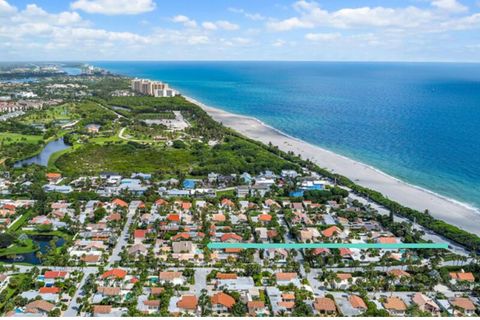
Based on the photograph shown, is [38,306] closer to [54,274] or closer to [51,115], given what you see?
[54,274]

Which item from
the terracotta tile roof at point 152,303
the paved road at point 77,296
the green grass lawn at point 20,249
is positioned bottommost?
the green grass lawn at point 20,249

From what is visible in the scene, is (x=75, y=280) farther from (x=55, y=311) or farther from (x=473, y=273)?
(x=473, y=273)

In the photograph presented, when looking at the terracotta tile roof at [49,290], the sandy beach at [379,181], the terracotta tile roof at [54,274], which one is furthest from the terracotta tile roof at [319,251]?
the terracotta tile roof at [49,290]

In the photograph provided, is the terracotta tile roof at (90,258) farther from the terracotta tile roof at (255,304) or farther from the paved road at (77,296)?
the terracotta tile roof at (255,304)

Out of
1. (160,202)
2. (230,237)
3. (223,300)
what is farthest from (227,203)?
(223,300)

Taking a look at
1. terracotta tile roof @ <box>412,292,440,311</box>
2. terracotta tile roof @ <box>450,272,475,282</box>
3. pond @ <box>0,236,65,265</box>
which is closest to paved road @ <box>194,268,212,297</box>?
pond @ <box>0,236,65,265</box>

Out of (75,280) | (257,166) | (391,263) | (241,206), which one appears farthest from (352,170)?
(75,280)
